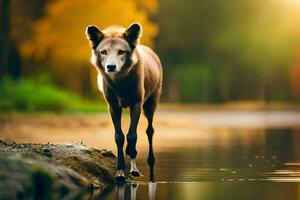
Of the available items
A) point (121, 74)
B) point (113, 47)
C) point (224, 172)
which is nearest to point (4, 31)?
point (224, 172)

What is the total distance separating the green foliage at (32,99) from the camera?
4031cm

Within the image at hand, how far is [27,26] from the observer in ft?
173

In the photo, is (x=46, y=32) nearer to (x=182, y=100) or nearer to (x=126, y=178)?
(x=182, y=100)

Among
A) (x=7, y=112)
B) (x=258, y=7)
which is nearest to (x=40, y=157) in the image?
(x=7, y=112)

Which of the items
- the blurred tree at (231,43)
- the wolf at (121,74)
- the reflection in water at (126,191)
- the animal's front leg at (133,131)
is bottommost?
the reflection in water at (126,191)

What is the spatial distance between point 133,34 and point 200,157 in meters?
6.16

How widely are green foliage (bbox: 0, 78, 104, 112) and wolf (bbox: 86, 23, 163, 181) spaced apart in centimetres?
2065

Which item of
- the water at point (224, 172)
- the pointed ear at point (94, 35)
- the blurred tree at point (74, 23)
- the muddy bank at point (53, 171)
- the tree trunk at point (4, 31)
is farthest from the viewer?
the blurred tree at point (74, 23)

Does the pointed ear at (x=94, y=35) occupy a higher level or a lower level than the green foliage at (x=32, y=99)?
lower

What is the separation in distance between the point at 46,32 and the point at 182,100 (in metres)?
28.2

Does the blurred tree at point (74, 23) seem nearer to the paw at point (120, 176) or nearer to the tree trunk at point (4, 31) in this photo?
the tree trunk at point (4, 31)

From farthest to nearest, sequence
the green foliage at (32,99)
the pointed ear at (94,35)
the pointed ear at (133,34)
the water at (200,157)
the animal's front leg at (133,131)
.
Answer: the green foliage at (32,99) < the animal's front leg at (133,131) < the pointed ear at (133,34) < the pointed ear at (94,35) < the water at (200,157)

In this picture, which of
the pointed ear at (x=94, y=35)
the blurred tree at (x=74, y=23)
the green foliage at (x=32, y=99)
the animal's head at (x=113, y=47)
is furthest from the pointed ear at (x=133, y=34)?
the blurred tree at (x=74, y=23)

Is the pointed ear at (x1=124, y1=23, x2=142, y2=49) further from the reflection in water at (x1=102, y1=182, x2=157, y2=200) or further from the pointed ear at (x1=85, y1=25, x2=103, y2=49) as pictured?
the reflection in water at (x1=102, y1=182, x2=157, y2=200)
